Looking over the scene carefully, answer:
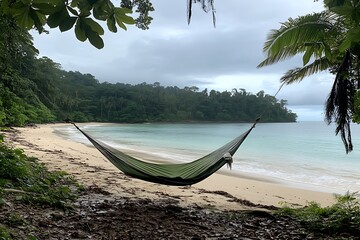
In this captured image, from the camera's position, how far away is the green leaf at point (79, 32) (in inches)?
25.8

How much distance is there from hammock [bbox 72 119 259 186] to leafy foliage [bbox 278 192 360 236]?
0.63m

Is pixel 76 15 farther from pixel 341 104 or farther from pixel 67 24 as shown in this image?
pixel 341 104

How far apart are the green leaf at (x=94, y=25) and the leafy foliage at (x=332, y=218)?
1.95 m

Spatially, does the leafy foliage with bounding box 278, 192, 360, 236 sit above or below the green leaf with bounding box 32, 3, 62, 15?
below

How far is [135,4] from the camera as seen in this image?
328 centimetres

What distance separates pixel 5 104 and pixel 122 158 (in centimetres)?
168

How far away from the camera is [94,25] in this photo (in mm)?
667

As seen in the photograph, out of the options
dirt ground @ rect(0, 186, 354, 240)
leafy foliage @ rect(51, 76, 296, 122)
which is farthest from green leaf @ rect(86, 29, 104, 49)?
leafy foliage @ rect(51, 76, 296, 122)

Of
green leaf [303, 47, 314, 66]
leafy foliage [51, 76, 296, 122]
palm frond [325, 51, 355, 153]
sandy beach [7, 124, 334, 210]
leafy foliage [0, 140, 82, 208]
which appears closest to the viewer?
green leaf [303, 47, 314, 66]

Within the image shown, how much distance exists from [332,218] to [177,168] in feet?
4.21

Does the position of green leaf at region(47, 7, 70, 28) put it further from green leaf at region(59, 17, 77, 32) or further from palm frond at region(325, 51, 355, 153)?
→ palm frond at region(325, 51, 355, 153)

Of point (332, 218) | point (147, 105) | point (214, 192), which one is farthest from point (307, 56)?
point (147, 105)

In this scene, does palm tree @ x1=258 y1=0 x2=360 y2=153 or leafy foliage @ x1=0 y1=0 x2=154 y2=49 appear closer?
leafy foliage @ x1=0 y1=0 x2=154 y2=49

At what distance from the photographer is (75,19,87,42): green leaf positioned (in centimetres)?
66
